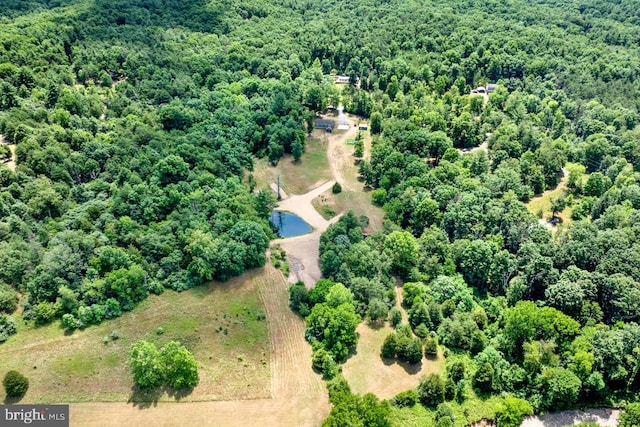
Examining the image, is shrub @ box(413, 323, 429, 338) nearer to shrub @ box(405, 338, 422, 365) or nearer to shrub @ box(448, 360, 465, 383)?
shrub @ box(405, 338, 422, 365)

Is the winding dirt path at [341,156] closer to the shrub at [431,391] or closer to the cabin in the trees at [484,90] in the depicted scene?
the cabin in the trees at [484,90]

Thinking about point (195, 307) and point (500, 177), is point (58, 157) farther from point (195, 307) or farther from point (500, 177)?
point (500, 177)

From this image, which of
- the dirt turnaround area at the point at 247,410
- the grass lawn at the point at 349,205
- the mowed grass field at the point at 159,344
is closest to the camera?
the dirt turnaround area at the point at 247,410

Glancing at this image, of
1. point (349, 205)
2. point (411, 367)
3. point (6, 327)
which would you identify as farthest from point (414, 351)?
point (6, 327)

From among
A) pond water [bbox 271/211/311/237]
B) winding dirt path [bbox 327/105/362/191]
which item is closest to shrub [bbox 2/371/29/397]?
pond water [bbox 271/211/311/237]

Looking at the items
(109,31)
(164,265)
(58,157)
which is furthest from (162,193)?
(109,31)

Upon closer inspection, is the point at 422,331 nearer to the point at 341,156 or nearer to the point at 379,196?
the point at 379,196

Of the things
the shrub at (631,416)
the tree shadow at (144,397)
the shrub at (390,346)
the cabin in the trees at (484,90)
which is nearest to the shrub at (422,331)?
the shrub at (390,346)
